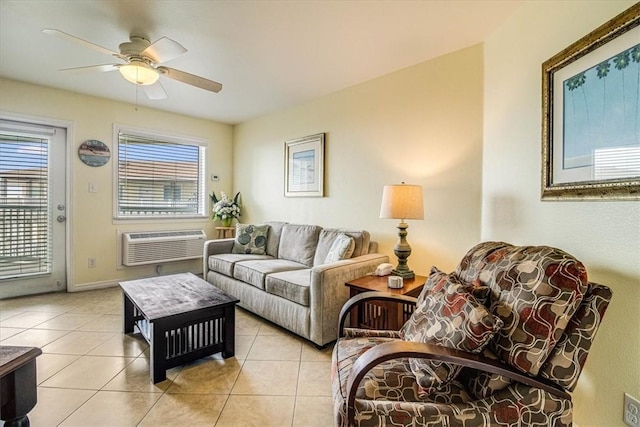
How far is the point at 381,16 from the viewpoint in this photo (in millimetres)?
1986

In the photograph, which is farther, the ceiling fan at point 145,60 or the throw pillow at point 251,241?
the throw pillow at point 251,241

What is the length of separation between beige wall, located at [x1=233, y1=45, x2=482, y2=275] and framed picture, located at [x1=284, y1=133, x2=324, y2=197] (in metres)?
0.09

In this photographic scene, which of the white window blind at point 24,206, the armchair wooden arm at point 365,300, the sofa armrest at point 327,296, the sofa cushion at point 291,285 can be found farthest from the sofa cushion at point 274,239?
the white window blind at point 24,206

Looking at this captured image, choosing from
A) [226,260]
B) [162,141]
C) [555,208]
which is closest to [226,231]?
[226,260]

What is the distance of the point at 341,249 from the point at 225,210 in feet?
8.37

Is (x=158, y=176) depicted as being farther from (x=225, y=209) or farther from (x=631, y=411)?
(x=631, y=411)

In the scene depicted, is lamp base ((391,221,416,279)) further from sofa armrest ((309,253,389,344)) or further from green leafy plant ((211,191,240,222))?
green leafy plant ((211,191,240,222))

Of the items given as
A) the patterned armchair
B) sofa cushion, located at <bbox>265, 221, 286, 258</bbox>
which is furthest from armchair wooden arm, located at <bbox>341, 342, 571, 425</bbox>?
sofa cushion, located at <bbox>265, 221, 286, 258</bbox>

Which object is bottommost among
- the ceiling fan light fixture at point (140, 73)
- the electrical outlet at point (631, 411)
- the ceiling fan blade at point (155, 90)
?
the electrical outlet at point (631, 411)

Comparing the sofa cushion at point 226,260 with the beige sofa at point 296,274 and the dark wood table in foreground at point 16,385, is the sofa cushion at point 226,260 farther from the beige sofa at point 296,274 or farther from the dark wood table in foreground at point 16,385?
the dark wood table in foreground at point 16,385

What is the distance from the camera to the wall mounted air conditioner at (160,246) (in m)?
3.86

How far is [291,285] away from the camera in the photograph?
246 cm

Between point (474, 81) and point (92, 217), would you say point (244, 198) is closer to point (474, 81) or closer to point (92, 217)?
point (92, 217)

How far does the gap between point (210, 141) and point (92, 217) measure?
1.94 meters
